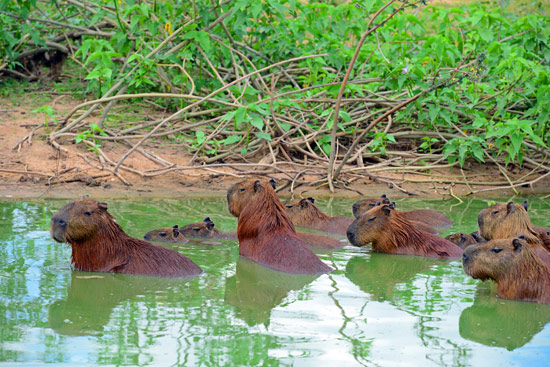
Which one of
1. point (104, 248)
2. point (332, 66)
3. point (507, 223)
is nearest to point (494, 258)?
point (507, 223)

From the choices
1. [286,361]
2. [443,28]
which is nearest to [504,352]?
[286,361]

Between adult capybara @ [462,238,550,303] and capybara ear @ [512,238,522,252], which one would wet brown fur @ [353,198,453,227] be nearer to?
adult capybara @ [462,238,550,303]

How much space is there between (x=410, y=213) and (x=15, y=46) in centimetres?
688

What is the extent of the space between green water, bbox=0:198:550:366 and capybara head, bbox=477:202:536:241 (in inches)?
18.0

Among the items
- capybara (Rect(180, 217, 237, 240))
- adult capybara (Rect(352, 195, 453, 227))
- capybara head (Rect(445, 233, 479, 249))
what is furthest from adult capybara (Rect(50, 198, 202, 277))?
capybara head (Rect(445, 233, 479, 249))

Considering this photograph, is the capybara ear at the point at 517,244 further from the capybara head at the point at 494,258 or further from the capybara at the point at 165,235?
the capybara at the point at 165,235

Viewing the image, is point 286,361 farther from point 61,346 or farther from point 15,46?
point 15,46

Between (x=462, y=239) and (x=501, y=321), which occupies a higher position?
(x=462, y=239)

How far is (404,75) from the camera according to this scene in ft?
28.6

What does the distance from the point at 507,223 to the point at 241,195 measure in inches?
85.6

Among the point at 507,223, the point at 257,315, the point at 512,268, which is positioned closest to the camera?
the point at 257,315

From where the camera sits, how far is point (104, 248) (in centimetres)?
546

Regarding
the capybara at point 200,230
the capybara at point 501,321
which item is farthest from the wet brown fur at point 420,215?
the capybara at point 501,321

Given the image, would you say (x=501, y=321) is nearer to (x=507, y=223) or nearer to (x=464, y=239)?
(x=507, y=223)
